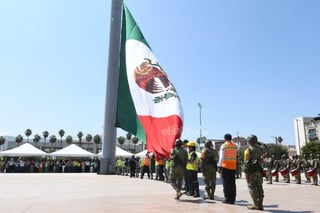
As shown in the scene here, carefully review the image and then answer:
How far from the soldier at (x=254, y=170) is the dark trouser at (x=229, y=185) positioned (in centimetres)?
83

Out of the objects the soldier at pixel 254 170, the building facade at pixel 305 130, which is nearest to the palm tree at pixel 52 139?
the building facade at pixel 305 130

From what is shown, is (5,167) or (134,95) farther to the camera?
(5,167)

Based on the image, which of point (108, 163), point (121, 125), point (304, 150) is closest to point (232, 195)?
point (121, 125)

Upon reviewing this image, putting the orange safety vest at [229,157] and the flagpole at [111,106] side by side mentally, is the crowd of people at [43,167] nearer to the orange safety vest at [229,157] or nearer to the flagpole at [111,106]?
the flagpole at [111,106]

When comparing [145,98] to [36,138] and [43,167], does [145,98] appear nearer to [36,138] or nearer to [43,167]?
[43,167]

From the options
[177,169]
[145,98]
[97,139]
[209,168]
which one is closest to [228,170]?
[209,168]

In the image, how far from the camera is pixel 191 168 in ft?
30.7

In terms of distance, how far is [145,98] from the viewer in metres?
13.6

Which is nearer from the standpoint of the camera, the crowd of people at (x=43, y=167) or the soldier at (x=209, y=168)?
the soldier at (x=209, y=168)

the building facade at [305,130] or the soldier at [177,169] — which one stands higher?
the building facade at [305,130]

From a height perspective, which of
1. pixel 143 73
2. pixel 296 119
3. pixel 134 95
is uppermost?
pixel 296 119

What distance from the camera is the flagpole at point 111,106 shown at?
21.9 metres

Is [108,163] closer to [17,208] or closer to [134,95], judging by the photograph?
[134,95]

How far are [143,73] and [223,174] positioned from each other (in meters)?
7.83
